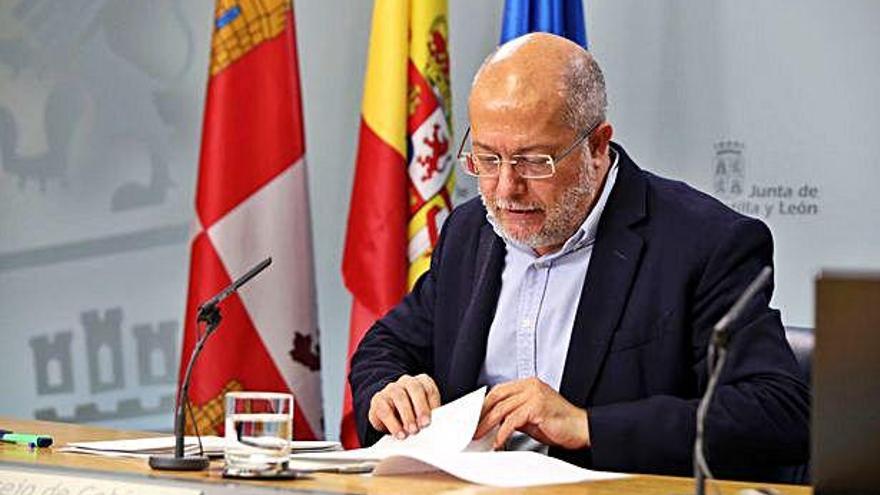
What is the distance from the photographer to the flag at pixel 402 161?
4.21 meters

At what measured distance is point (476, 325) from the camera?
9.91 ft

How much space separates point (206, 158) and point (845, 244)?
181 cm

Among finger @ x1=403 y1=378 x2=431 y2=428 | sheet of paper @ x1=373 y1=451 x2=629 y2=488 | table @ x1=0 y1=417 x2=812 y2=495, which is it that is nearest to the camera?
table @ x1=0 y1=417 x2=812 y2=495

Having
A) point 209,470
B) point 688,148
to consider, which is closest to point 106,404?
point 688,148

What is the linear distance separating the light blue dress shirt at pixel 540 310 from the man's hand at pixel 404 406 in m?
0.28

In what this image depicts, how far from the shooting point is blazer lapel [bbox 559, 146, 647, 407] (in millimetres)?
2865

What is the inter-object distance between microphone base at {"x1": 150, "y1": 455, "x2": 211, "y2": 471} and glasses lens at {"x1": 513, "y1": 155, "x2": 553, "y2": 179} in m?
0.89

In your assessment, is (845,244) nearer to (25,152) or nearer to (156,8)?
(156,8)

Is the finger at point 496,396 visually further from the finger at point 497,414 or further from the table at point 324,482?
the table at point 324,482

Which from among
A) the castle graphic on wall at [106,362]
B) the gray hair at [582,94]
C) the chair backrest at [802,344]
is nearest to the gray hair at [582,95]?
the gray hair at [582,94]

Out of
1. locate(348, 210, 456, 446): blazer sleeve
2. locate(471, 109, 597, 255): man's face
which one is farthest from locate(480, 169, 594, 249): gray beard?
locate(348, 210, 456, 446): blazer sleeve

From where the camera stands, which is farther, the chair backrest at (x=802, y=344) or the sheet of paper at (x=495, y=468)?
the chair backrest at (x=802, y=344)

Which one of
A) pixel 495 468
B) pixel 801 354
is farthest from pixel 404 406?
pixel 801 354

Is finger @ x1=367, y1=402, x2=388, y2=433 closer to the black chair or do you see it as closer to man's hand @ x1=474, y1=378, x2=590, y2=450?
man's hand @ x1=474, y1=378, x2=590, y2=450
